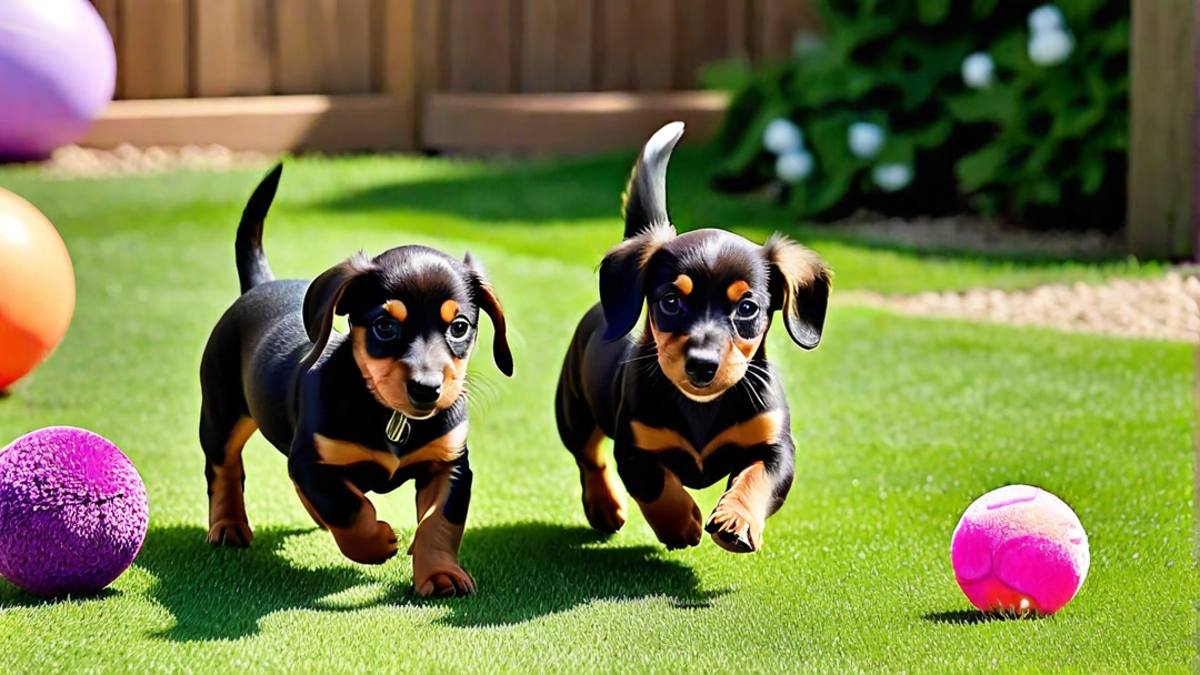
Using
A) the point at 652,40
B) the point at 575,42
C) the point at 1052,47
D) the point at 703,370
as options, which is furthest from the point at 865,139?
the point at 703,370

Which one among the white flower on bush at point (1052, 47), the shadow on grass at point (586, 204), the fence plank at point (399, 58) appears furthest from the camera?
the fence plank at point (399, 58)

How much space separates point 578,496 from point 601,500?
64 centimetres

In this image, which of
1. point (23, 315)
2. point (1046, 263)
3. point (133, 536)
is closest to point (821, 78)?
point (1046, 263)

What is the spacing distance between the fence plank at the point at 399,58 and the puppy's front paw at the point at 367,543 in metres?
9.47

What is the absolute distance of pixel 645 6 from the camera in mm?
13852

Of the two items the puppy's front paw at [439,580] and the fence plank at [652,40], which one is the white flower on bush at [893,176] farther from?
the puppy's front paw at [439,580]

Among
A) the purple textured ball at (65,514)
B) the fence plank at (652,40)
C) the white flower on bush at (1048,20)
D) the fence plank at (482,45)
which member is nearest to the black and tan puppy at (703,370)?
the purple textured ball at (65,514)

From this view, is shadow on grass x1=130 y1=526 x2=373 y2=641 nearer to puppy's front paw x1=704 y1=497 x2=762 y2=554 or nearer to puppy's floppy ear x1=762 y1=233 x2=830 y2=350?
puppy's front paw x1=704 y1=497 x2=762 y2=554

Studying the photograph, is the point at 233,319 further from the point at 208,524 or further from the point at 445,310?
the point at 445,310

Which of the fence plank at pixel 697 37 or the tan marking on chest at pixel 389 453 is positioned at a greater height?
the fence plank at pixel 697 37

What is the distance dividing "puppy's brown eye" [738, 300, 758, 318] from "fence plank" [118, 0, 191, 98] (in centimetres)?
945

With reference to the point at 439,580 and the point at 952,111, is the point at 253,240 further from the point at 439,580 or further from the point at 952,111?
the point at 952,111

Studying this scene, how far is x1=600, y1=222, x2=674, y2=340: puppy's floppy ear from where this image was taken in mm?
4270

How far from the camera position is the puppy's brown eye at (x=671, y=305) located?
4.15m
